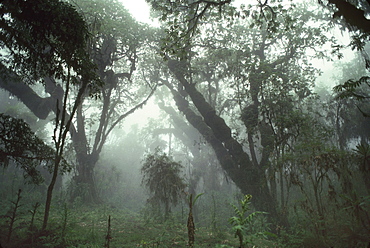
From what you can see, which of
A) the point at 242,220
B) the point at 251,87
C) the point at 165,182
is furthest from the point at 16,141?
the point at 251,87

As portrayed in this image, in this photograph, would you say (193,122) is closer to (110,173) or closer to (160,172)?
(160,172)

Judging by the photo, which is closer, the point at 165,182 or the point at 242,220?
the point at 242,220

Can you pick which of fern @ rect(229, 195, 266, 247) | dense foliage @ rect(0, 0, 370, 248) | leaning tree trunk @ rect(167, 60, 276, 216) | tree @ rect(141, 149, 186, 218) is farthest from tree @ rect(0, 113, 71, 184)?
leaning tree trunk @ rect(167, 60, 276, 216)

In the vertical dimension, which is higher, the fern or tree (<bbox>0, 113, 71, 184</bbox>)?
tree (<bbox>0, 113, 71, 184</bbox>)

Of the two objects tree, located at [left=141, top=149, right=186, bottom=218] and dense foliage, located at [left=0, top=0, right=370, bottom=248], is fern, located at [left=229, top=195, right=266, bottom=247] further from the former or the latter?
tree, located at [left=141, top=149, right=186, bottom=218]

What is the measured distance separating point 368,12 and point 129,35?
41.3 feet

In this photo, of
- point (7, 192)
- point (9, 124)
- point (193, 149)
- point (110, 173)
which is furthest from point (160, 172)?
point (110, 173)

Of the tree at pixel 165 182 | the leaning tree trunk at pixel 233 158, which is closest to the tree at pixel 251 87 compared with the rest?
the leaning tree trunk at pixel 233 158

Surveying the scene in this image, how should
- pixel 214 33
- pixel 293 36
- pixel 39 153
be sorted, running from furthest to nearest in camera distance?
pixel 214 33 < pixel 293 36 < pixel 39 153

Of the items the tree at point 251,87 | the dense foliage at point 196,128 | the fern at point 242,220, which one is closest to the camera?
the fern at point 242,220

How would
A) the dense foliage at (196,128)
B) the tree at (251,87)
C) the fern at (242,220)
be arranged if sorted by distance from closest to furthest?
the fern at (242,220) → the dense foliage at (196,128) → the tree at (251,87)

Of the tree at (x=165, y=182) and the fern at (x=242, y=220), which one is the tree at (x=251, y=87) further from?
the fern at (x=242, y=220)

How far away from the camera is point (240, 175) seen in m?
11.0

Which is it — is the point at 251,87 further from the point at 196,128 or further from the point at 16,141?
the point at 16,141
